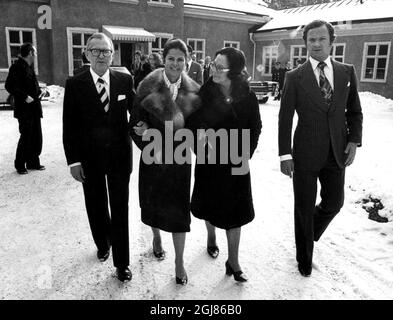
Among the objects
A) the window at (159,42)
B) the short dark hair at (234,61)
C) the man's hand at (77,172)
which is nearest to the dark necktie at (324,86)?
the short dark hair at (234,61)

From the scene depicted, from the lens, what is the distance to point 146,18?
1922cm

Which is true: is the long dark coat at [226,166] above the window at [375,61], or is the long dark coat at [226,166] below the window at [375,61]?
below

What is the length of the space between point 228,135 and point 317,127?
2.44 ft

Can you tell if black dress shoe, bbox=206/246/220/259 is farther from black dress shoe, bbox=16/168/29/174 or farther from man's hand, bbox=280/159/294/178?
black dress shoe, bbox=16/168/29/174

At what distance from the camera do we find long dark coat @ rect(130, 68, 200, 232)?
2.84 meters

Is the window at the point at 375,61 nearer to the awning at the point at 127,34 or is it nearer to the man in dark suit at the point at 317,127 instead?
the awning at the point at 127,34

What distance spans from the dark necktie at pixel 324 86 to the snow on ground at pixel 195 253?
1484mm

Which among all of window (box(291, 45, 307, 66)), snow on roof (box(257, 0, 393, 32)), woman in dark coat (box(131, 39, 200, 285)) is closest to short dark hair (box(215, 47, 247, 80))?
woman in dark coat (box(131, 39, 200, 285))

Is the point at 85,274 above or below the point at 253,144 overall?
below

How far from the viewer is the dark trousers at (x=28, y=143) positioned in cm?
584

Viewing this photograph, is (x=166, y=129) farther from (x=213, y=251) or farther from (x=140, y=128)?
(x=213, y=251)
